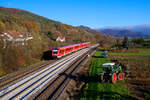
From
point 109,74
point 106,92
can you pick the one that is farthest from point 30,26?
point 106,92

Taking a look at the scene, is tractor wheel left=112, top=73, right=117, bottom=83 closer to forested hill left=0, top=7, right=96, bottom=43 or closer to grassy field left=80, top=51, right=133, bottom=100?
grassy field left=80, top=51, right=133, bottom=100

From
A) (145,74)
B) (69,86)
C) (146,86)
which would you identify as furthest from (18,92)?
(145,74)

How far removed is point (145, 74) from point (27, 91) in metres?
14.8

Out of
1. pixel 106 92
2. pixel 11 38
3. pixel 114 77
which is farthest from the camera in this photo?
pixel 11 38

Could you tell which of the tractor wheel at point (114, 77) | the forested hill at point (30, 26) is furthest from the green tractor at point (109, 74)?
the forested hill at point (30, 26)

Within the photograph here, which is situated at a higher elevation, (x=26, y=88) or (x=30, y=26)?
(x=30, y=26)

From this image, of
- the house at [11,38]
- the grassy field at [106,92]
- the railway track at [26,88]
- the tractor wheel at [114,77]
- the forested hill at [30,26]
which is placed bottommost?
the railway track at [26,88]

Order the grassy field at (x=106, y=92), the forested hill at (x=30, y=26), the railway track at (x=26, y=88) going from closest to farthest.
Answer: the grassy field at (x=106, y=92) < the railway track at (x=26, y=88) < the forested hill at (x=30, y=26)

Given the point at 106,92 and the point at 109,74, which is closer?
the point at 106,92

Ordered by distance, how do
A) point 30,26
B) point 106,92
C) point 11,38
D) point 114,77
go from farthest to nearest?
point 30,26
point 11,38
point 114,77
point 106,92

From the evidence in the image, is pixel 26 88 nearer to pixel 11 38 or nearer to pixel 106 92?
pixel 106 92

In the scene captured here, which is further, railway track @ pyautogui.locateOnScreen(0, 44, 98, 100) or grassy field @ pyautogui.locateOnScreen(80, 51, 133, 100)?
railway track @ pyautogui.locateOnScreen(0, 44, 98, 100)

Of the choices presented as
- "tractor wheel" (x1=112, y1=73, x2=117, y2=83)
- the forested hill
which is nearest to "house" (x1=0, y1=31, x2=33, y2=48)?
the forested hill

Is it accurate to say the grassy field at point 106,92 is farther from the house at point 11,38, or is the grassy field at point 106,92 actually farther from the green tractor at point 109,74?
the house at point 11,38
